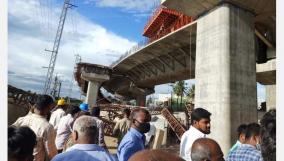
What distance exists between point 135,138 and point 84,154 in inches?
47.2

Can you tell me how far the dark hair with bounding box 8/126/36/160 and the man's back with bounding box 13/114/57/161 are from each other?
1725mm

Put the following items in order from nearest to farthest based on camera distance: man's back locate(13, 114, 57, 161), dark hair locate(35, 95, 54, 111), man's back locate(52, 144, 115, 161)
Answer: man's back locate(52, 144, 115, 161) < man's back locate(13, 114, 57, 161) < dark hair locate(35, 95, 54, 111)

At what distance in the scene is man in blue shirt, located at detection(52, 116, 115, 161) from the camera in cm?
267

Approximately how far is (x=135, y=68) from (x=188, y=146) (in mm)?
30151

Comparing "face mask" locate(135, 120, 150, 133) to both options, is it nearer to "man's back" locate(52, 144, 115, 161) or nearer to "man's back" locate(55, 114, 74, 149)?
"man's back" locate(52, 144, 115, 161)

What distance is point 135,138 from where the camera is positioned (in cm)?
381

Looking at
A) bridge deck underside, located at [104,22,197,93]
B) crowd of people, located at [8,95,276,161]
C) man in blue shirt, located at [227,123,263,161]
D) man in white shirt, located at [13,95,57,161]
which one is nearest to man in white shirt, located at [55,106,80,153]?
crowd of people, located at [8,95,276,161]

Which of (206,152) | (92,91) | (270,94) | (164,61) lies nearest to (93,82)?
(92,91)

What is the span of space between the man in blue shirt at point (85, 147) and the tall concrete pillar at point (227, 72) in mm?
8296

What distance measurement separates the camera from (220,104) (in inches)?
418

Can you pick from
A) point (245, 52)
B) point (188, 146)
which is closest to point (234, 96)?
point (245, 52)

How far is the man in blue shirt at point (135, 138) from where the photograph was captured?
12.0ft

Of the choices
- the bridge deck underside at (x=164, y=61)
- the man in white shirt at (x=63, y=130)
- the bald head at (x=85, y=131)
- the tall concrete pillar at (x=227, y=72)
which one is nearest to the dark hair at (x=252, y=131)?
the bald head at (x=85, y=131)
